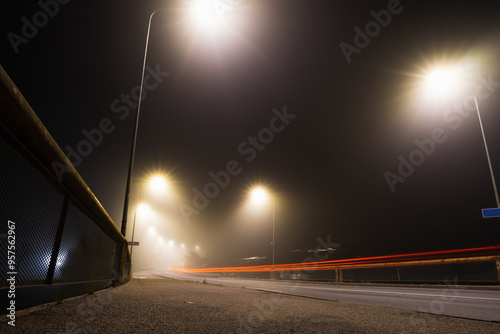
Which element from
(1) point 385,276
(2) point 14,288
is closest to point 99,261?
(2) point 14,288

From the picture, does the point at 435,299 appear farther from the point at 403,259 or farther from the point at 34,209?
the point at 403,259

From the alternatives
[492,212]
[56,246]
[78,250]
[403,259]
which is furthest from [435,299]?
[403,259]

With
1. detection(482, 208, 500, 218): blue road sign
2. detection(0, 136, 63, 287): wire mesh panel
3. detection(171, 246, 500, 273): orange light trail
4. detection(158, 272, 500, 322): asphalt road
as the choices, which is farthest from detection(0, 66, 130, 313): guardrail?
detection(482, 208, 500, 218): blue road sign

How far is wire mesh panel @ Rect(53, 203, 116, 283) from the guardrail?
0.5 inches

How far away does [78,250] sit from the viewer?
15.0ft

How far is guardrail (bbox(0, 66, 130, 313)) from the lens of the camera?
2.22m

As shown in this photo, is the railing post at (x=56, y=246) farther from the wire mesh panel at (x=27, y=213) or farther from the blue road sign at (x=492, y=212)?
the blue road sign at (x=492, y=212)

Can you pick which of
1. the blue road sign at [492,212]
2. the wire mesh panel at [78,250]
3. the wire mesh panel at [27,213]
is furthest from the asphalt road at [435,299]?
the wire mesh panel at [27,213]

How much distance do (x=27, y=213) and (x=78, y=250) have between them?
206 cm

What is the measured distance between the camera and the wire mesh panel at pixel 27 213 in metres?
2.37

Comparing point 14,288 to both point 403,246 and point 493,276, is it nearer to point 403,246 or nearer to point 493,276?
point 493,276

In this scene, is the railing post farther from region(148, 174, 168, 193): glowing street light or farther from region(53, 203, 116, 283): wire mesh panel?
region(148, 174, 168, 193): glowing street light

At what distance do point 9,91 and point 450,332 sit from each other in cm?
414

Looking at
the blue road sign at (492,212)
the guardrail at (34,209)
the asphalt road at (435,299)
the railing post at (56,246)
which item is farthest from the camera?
the blue road sign at (492,212)
